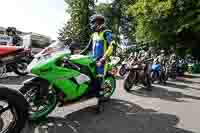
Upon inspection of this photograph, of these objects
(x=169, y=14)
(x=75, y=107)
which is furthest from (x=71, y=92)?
(x=169, y=14)

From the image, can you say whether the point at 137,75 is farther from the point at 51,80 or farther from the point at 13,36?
the point at 13,36

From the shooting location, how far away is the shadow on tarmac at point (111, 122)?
15.2ft

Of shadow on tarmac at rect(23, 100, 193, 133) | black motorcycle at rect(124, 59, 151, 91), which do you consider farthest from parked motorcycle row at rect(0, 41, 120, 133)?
black motorcycle at rect(124, 59, 151, 91)

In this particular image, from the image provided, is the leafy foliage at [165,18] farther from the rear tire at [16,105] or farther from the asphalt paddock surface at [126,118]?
the rear tire at [16,105]

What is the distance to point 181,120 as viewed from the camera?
18.5 feet

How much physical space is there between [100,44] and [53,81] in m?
1.97

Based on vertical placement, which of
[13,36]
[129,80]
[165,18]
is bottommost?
[129,80]

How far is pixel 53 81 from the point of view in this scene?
477 cm

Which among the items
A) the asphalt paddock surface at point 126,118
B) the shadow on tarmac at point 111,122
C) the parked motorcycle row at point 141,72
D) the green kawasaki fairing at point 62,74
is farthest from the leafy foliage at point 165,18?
the green kawasaki fairing at point 62,74

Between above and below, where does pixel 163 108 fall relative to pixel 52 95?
below

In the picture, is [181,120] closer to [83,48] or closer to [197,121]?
[197,121]

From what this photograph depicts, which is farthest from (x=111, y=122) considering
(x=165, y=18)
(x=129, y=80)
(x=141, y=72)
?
(x=165, y=18)

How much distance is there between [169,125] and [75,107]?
6.70 ft

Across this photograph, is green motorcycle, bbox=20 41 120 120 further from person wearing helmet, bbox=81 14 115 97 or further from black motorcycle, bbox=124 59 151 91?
black motorcycle, bbox=124 59 151 91
